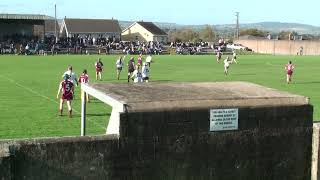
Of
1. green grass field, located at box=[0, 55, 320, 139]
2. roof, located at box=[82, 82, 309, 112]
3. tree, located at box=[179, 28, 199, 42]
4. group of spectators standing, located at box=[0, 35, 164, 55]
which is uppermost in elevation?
tree, located at box=[179, 28, 199, 42]

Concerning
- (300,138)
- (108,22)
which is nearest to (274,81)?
(300,138)

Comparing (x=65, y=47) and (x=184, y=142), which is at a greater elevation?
(x=65, y=47)

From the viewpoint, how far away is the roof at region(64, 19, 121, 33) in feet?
386

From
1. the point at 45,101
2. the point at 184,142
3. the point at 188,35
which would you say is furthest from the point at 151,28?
the point at 184,142

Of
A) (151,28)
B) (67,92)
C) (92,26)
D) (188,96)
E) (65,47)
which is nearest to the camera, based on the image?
(188,96)

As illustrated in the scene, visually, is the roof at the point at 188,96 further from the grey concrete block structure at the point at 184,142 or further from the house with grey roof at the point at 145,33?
the house with grey roof at the point at 145,33

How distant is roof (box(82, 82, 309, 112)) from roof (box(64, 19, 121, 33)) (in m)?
106

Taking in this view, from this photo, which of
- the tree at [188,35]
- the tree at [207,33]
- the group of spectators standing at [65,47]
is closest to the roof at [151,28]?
the tree at [188,35]

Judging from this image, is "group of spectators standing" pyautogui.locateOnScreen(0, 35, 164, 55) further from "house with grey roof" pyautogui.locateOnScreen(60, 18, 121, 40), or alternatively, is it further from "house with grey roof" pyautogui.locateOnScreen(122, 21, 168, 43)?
"house with grey roof" pyautogui.locateOnScreen(122, 21, 168, 43)

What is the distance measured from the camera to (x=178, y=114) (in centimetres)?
1003

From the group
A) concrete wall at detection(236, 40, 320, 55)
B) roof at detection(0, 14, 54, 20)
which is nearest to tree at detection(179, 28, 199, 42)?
concrete wall at detection(236, 40, 320, 55)

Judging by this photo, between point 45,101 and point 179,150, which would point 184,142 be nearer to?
point 179,150

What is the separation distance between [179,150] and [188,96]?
1043mm

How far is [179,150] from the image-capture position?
10242 mm
